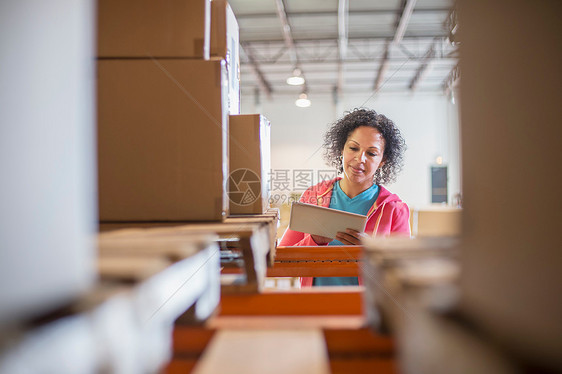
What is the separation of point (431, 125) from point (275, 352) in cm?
1033

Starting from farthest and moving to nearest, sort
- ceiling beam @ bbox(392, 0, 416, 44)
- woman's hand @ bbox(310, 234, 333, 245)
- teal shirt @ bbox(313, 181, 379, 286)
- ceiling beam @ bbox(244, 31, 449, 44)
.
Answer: ceiling beam @ bbox(244, 31, 449, 44) < ceiling beam @ bbox(392, 0, 416, 44) < teal shirt @ bbox(313, 181, 379, 286) < woman's hand @ bbox(310, 234, 333, 245)

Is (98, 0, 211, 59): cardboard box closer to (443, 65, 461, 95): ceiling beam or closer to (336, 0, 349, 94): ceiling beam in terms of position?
(443, 65, 461, 95): ceiling beam

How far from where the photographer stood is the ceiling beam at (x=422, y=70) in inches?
298

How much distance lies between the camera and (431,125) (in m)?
10.2

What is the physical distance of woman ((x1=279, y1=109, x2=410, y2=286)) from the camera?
2.50 meters

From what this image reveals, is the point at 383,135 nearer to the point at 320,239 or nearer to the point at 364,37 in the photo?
the point at 320,239

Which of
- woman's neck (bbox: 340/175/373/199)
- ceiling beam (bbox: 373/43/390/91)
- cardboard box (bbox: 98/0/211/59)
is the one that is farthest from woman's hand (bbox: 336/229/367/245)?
ceiling beam (bbox: 373/43/390/91)

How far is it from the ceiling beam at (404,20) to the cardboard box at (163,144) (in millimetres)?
5211

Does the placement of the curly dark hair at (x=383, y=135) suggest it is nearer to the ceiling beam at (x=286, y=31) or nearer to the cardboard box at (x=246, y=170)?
the cardboard box at (x=246, y=170)

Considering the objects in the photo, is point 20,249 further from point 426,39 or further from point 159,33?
point 426,39

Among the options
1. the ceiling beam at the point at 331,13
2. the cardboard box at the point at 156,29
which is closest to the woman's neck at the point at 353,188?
the cardboard box at the point at 156,29

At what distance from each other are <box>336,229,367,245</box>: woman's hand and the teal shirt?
39 cm

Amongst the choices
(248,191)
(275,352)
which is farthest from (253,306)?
(248,191)

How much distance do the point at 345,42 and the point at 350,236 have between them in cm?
600
